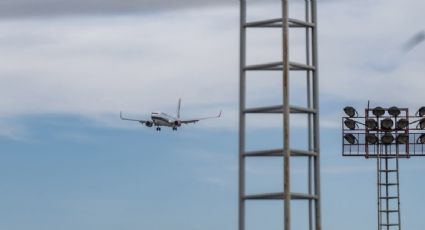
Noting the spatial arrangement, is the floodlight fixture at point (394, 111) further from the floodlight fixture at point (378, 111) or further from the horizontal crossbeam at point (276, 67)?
the horizontal crossbeam at point (276, 67)

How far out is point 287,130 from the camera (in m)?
29.3

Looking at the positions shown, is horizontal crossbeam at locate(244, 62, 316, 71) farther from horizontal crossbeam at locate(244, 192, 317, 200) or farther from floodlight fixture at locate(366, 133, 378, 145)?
floodlight fixture at locate(366, 133, 378, 145)

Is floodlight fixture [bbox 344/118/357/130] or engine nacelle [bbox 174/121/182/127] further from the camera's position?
engine nacelle [bbox 174/121/182/127]

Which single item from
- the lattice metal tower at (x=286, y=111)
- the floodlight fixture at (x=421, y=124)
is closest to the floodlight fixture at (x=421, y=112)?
the floodlight fixture at (x=421, y=124)

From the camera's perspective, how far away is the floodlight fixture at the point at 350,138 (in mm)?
85812

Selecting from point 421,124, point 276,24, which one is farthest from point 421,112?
point 276,24

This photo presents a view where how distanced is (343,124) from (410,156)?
6484 millimetres

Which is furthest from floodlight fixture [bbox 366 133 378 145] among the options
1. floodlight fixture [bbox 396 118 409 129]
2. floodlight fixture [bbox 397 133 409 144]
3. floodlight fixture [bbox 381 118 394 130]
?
floodlight fixture [bbox 396 118 409 129]

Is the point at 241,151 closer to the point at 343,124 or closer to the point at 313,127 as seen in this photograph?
the point at 313,127

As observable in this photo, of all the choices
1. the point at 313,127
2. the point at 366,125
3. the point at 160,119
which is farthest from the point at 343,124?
the point at 160,119

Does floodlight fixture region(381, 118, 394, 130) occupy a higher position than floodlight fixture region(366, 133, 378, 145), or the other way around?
floodlight fixture region(381, 118, 394, 130)

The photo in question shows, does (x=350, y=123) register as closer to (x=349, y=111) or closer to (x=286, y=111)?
(x=349, y=111)

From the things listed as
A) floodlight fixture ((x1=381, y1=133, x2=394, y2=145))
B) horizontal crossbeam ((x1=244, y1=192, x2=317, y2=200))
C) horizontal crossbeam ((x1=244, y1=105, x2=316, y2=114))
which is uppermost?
floodlight fixture ((x1=381, y1=133, x2=394, y2=145))

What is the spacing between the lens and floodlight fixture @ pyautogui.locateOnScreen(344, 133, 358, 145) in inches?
3378
